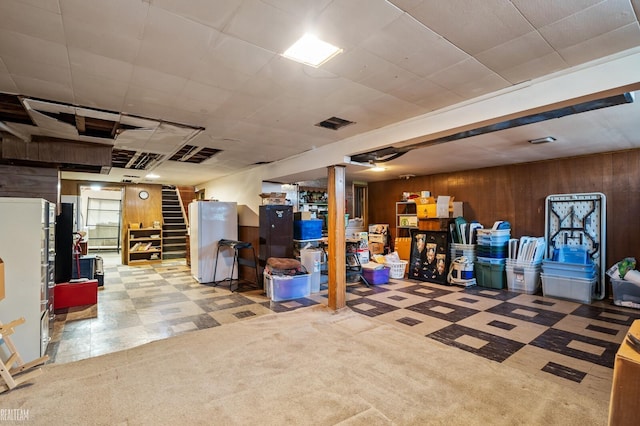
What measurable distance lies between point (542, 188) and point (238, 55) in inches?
234

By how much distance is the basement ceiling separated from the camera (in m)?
1.70

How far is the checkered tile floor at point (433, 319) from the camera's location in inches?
119

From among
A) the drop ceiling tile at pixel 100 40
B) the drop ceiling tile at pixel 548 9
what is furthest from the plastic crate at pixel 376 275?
the drop ceiling tile at pixel 100 40

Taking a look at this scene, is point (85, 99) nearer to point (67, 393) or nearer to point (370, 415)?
point (67, 393)

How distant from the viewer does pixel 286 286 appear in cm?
506

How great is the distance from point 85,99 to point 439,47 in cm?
305

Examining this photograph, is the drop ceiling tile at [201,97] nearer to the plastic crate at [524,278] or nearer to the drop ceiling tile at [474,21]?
the drop ceiling tile at [474,21]

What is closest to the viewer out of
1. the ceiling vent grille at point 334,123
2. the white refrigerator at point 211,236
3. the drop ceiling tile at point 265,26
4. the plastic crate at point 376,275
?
the drop ceiling tile at point 265,26

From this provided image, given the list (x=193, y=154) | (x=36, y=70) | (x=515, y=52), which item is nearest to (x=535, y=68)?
(x=515, y=52)

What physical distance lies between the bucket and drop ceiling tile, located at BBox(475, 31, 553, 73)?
13.1 feet

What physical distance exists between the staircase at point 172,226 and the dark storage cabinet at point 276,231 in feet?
16.2

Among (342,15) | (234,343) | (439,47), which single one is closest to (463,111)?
(439,47)

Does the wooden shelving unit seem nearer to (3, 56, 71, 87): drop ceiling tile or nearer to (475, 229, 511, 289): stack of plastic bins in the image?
(3, 56, 71, 87): drop ceiling tile

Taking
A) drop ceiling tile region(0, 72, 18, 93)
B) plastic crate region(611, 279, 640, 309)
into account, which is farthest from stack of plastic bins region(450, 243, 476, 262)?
drop ceiling tile region(0, 72, 18, 93)
